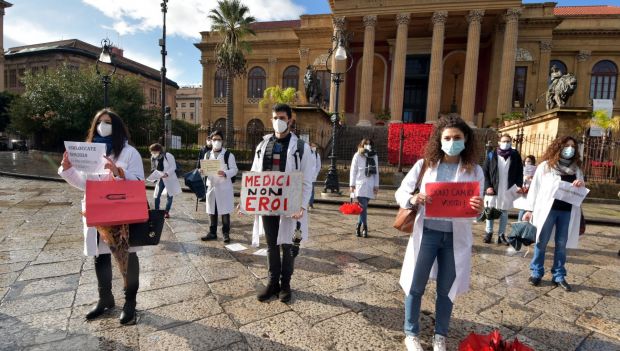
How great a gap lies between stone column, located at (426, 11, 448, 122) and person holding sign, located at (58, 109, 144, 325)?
2247 cm

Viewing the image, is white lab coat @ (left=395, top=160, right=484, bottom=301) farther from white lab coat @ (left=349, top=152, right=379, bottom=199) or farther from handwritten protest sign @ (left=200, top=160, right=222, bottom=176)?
handwritten protest sign @ (left=200, top=160, right=222, bottom=176)

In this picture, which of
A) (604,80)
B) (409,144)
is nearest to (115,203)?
(409,144)

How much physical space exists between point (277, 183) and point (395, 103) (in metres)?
22.0

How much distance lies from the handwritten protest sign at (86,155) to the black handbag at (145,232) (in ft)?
1.95

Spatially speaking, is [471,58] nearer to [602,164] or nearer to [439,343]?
[602,164]

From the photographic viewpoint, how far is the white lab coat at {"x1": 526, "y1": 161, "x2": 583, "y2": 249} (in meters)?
3.99

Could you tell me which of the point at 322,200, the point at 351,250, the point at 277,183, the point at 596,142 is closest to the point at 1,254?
the point at 277,183

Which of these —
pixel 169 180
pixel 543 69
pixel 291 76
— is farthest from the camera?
pixel 291 76

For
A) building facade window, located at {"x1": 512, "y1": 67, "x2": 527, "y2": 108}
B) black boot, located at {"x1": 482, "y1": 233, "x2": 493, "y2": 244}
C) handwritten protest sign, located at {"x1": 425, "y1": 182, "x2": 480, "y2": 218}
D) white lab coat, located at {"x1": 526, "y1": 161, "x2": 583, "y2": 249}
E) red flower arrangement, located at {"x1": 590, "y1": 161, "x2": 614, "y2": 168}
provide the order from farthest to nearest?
building facade window, located at {"x1": 512, "y1": 67, "x2": 527, "y2": 108}
red flower arrangement, located at {"x1": 590, "y1": 161, "x2": 614, "y2": 168}
black boot, located at {"x1": 482, "y1": 233, "x2": 493, "y2": 244}
white lab coat, located at {"x1": 526, "y1": 161, "x2": 583, "y2": 249}
handwritten protest sign, located at {"x1": 425, "y1": 182, "x2": 480, "y2": 218}

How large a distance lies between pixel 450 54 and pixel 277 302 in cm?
2971

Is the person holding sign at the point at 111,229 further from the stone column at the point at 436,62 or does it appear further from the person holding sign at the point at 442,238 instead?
the stone column at the point at 436,62

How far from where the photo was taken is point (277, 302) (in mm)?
3328

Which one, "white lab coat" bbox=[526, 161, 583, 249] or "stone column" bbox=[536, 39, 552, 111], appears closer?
"white lab coat" bbox=[526, 161, 583, 249]

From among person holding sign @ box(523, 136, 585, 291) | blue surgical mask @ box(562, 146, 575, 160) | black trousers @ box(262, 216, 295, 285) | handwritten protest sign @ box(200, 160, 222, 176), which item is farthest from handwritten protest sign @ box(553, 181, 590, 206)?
handwritten protest sign @ box(200, 160, 222, 176)
